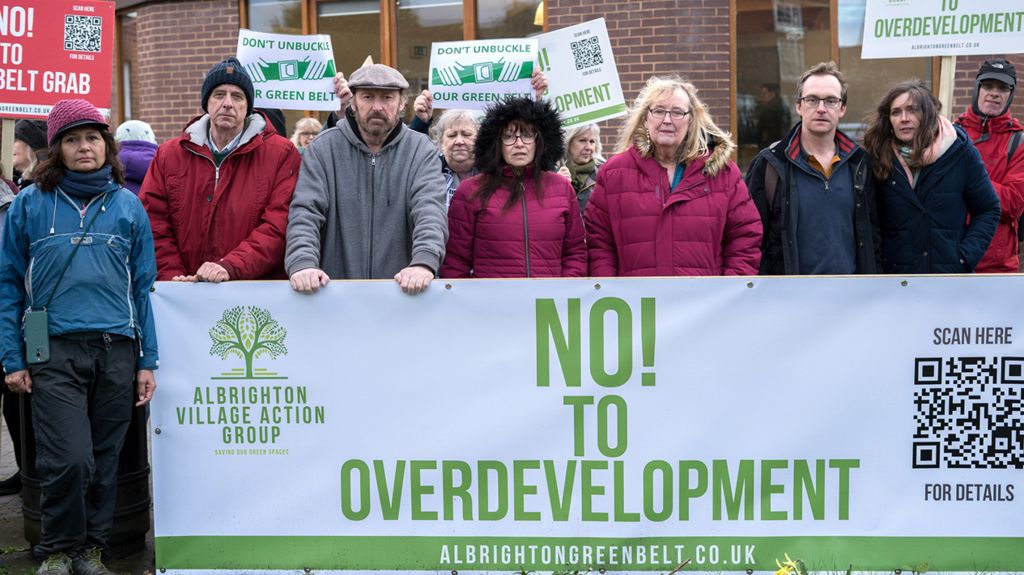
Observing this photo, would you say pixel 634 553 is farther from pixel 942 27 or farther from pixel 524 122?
pixel 942 27

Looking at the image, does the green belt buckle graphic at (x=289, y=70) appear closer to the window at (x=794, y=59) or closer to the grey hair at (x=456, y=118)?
the grey hair at (x=456, y=118)

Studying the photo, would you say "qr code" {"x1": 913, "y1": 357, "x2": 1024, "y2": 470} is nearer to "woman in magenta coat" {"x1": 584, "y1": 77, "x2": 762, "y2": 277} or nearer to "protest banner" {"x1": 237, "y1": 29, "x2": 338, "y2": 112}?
"woman in magenta coat" {"x1": 584, "y1": 77, "x2": 762, "y2": 277}

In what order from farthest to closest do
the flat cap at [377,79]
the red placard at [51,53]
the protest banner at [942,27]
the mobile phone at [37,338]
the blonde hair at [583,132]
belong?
the blonde hair at [583,132], the red placard at [51,53], the protest banner at [942,27], the flat cap at [377,79], the mobile phone at [37,338]

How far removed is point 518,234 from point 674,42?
535cm

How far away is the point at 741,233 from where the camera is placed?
15.6 feet

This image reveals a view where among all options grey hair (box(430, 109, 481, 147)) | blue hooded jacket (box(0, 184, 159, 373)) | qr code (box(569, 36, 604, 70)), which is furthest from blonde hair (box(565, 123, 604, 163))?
blue hooded jacket (box(0, 184, 159, 373))

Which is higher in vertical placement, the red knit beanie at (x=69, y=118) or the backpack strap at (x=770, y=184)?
the red knit beanie at (x=69, y=118)

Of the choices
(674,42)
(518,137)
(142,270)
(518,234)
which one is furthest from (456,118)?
(674,42)

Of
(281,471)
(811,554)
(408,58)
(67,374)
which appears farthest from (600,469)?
(408,58)

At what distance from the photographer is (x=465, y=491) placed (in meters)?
4.40

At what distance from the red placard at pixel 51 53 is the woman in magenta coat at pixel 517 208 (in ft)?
8.13

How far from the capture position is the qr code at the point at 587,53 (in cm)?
686

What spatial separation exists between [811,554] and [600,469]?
0.90 m

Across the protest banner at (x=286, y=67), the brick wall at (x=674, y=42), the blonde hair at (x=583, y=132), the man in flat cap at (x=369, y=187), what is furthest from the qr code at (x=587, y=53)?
the brick wall at (x=674, y=42)
